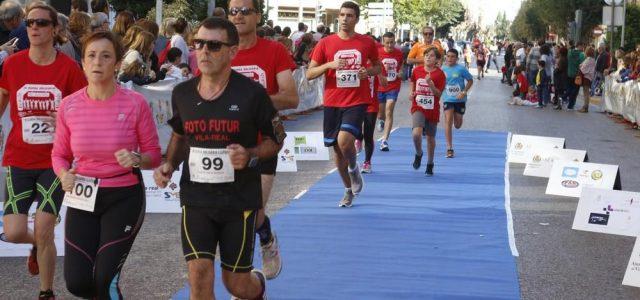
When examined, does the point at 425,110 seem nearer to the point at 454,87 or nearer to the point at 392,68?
the point at 454,87

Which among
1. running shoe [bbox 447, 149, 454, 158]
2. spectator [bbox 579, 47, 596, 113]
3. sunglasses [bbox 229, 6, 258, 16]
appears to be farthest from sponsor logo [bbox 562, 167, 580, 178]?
spectator [bbox 579, 47, 596, 113]

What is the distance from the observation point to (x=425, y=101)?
14242mm

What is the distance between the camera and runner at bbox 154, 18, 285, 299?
530 centimetres

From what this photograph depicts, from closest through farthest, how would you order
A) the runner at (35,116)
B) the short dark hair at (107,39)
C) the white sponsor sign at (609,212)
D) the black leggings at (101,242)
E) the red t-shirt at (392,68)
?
the black leggings at (101,242) → the short dark hair at (107,39) → the runner at (35,116) → the white sponsor sign at (609,212) → the red t-shirt at (392,68)

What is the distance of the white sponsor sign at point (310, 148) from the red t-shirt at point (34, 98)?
8.87 meters

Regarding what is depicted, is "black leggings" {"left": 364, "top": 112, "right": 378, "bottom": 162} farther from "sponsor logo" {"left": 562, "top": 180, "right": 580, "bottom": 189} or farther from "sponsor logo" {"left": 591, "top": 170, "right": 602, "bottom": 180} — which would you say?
"sponsor logo" {"left": 591, "top": 170, "right": 602, "bottom": 180}

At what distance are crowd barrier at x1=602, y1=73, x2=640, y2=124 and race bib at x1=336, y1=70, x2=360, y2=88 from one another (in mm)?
14105

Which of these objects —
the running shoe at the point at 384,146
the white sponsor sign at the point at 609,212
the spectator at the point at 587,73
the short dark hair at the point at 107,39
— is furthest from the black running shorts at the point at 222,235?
the spectator at the point at 587,73

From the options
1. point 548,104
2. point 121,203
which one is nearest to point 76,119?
point 121,203

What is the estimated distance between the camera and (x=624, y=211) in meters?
9.84

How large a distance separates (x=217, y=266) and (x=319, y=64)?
3320mm

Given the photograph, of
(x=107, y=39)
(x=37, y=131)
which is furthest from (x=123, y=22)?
(x=107, y=39)

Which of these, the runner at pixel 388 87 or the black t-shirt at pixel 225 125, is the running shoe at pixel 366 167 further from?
the black t-shirt at pixel 225 125

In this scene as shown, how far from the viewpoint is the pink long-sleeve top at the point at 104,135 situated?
5.67 m
